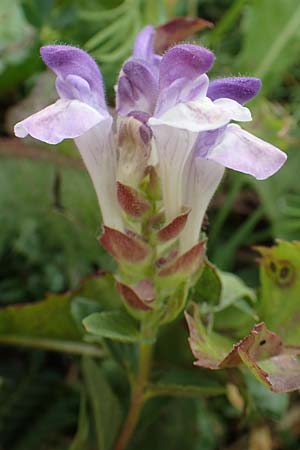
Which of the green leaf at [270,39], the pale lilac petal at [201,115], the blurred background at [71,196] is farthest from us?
the green leaf at [270,39]

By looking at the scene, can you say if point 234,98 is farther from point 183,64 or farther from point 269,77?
point 269,77

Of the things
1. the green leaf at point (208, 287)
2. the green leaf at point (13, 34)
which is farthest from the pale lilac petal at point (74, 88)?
the green leaf at point (13, 34)

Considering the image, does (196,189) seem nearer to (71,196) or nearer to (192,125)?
(192,125)

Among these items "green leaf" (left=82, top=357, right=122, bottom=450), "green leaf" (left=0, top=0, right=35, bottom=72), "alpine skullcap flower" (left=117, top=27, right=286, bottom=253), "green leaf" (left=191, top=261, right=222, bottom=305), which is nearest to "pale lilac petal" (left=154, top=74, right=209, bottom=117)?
"alpine skullcap flower" (left=117, top=27, right=286, bottom=253)

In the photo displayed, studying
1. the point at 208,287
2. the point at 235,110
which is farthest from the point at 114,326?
the point at 235,110

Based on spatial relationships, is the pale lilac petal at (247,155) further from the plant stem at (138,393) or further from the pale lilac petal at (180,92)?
the plant stem at (138,393)

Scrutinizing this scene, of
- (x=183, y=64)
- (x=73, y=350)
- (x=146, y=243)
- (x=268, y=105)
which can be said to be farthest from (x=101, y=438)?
(x=268, y=105)
